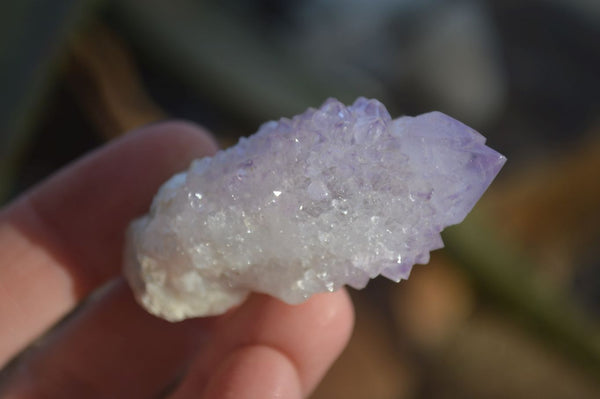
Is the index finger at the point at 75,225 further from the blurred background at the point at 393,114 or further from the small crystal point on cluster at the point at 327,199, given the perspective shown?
the blurred background at the point at 393,114

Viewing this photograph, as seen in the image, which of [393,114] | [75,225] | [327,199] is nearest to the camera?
[327,199]

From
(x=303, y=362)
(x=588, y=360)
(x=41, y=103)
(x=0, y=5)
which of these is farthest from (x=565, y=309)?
(x=0, y=5)

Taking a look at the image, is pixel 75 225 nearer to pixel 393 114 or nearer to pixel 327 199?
pixel 327 199

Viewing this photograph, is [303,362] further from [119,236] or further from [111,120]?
[111,120]

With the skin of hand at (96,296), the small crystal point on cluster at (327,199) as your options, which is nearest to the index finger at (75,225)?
the skin of hand at (96,296)

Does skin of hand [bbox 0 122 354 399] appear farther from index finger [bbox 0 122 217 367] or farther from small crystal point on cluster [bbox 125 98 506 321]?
small crystal point on cluster [bbox 125 98 506 321]

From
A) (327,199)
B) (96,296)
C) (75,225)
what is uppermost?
(327,199)

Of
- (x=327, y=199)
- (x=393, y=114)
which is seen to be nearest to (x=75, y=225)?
(x=327, y=199)
